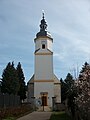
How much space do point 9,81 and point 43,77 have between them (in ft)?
21.8

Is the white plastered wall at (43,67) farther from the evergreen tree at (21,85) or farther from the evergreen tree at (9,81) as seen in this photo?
the evergreen tree at (21,85)

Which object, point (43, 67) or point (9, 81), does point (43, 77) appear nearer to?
point (43, 67)

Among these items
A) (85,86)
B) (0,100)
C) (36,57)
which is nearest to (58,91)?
(36,57)

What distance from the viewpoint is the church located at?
53906mm

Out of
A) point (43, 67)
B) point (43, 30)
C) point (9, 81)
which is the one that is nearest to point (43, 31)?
point (43, 30)

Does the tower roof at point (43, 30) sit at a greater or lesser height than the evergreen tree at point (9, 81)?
greater

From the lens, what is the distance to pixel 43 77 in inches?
2159

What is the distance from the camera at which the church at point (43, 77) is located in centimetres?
5391

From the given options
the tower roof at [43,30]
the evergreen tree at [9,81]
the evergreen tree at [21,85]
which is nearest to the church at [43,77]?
the tower roof at [43,30]

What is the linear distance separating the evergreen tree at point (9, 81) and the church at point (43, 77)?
12.3 feet

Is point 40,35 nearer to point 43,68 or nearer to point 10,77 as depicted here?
point 43,68

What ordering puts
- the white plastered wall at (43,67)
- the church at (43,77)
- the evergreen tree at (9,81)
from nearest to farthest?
the evergreen tree at (9,81) → the church at (43,77) → the white plastered wall at (43,67)

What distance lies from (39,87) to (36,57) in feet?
20.0

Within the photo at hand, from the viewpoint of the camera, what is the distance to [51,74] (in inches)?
2165
